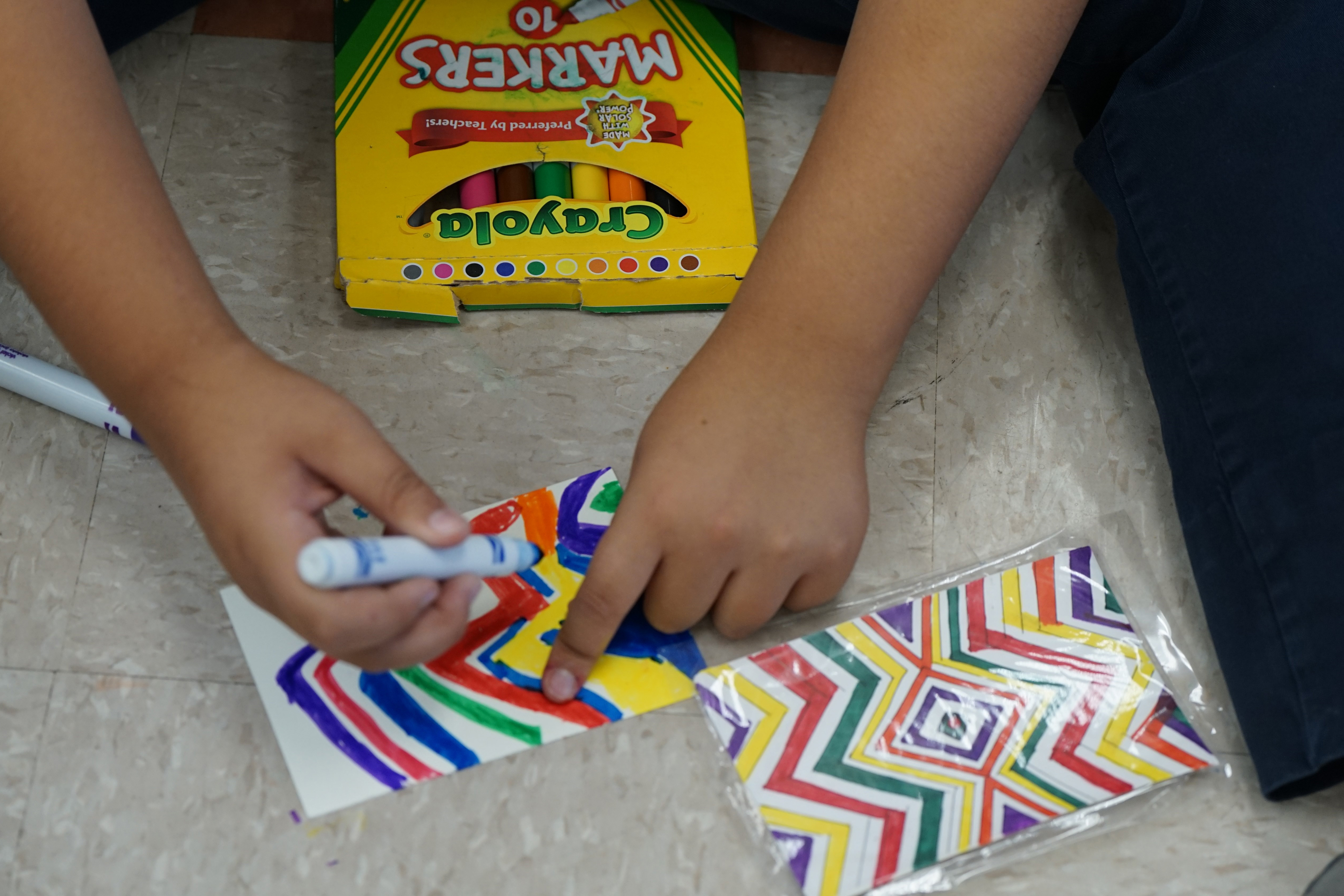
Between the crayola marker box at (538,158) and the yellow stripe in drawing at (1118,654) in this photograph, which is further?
the crayola marker box at (538,158)

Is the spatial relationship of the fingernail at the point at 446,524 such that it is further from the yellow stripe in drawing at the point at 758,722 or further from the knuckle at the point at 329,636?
the yellow stripe in drawing at the point at 758,722

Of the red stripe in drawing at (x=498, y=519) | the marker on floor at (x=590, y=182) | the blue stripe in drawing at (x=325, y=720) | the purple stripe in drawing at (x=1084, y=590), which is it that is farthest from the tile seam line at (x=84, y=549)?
the purple stripe in drawing at (x=1084, y=590)

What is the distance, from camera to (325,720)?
1.95 ft

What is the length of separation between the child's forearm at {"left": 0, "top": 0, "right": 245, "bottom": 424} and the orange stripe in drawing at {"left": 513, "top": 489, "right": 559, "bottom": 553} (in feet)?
0.64

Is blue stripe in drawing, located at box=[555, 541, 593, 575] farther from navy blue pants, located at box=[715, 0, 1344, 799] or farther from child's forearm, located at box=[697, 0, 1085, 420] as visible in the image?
navy blue pants, located at box=[715, 0, 1344, 799]

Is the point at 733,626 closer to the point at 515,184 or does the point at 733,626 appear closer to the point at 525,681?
the point at 525,681

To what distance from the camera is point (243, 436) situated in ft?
1.62

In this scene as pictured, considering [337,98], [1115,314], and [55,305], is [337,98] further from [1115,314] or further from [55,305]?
[1115,314]

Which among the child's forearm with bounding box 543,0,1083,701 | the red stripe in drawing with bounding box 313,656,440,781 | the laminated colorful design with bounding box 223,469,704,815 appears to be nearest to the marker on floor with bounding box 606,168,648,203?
the child's forearm with bounding box 543,0,1083,701

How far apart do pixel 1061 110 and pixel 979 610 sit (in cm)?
41

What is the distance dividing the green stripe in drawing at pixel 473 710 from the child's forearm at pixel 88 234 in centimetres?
20

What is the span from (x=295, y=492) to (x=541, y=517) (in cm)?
19

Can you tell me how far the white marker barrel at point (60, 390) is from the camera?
661 millimetres

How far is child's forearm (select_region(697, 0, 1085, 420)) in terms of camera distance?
2.00ft
